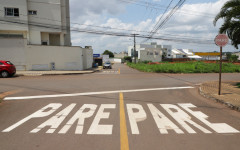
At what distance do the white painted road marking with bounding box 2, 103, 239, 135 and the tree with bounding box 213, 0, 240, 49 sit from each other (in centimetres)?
648

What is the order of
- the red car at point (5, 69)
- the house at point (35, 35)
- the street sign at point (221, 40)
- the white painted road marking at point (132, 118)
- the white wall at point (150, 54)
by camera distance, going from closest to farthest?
the white painted road marking at point (132, 118)
the street sign at point (221, 40)
the red car at point (5, 69)
the house at point (35, 35)
the white wall at point (150, 54)

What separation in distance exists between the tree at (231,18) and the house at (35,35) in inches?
769

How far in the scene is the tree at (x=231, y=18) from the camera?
8.86 m

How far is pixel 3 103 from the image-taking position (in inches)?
248

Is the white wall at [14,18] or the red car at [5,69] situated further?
the white wall at [14,18]

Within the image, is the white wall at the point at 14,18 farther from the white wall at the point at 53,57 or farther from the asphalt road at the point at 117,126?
the asphalt road at the point at 117,126

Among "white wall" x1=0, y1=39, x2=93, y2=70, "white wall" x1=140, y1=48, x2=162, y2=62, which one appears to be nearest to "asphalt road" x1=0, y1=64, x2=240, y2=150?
"white wall" x1=0, y1=39, x2=93, y2=70

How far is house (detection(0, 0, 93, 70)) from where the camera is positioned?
20.7 m

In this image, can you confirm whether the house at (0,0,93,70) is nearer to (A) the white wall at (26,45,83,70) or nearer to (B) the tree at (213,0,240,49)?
(A) the white wall at (26,45,83,70)

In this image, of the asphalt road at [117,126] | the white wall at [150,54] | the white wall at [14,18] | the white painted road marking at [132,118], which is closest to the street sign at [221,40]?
the asphalt road at [117,126]

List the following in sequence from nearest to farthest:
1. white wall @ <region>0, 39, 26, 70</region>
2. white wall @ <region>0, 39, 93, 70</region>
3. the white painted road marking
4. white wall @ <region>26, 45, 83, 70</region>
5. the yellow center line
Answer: the yellow center line → the white painted road marking → white wall @ <region>0, 39, 26, 70</region> → white wall @ <region>0, 39, 93, 70</region> → white wall @ <region>26, 45, 83, 70</region>

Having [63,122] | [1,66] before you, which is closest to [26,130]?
[63,122]

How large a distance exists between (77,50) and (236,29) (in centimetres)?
2034

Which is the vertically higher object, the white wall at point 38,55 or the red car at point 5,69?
the white wall at point 38,55
